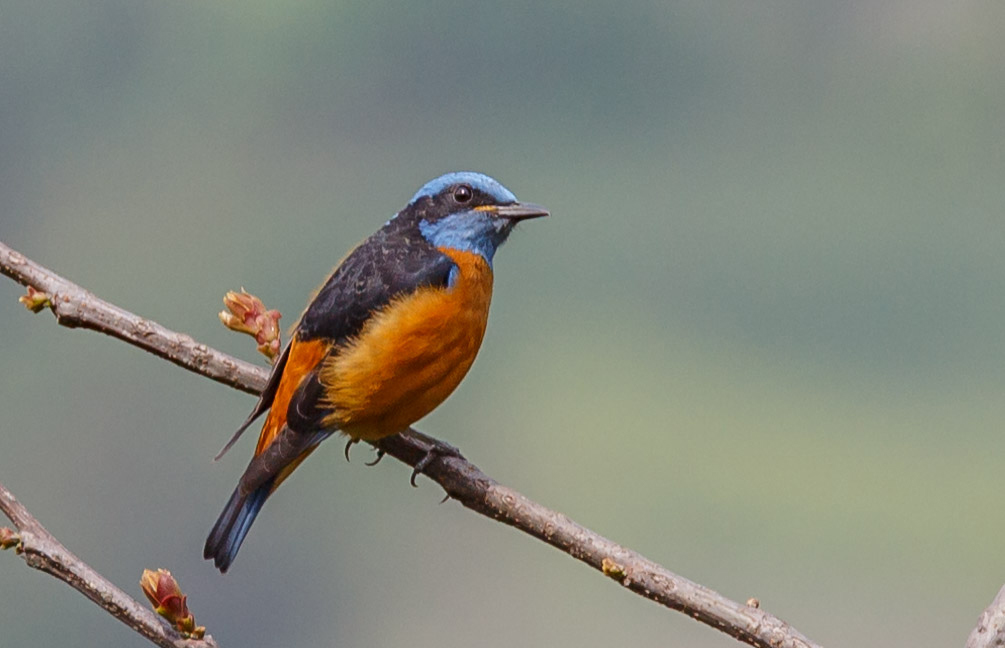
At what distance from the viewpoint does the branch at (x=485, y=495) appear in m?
1.38

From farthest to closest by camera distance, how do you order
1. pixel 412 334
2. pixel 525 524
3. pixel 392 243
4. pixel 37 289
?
pixel 392 243 → pixel 412 334 → pixel 37 289 → pixel 525 524

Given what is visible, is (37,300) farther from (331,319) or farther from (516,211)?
(516,211)

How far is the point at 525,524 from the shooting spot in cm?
152

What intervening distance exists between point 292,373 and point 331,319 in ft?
0.33

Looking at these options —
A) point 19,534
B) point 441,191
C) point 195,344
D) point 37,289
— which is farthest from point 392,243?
point 19,534

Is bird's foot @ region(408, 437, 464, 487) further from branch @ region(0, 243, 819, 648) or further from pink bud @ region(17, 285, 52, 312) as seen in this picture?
pink bud @ region(17, 285, 52, 312)

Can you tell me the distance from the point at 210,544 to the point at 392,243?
1.80ft

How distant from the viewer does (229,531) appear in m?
1.79

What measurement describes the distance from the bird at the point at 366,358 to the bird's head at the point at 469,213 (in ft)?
0.11

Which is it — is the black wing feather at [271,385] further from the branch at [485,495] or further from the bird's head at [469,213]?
the bird's head at [469,213]

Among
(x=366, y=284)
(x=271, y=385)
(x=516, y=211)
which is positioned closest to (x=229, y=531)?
(x=271, y=385)

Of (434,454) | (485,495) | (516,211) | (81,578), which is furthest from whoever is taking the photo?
(516,211)

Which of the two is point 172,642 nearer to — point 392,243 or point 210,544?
point 210,544

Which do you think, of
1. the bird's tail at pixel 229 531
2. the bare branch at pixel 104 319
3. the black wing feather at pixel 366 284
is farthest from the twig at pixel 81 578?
the black wing feather at pixel 366 284
